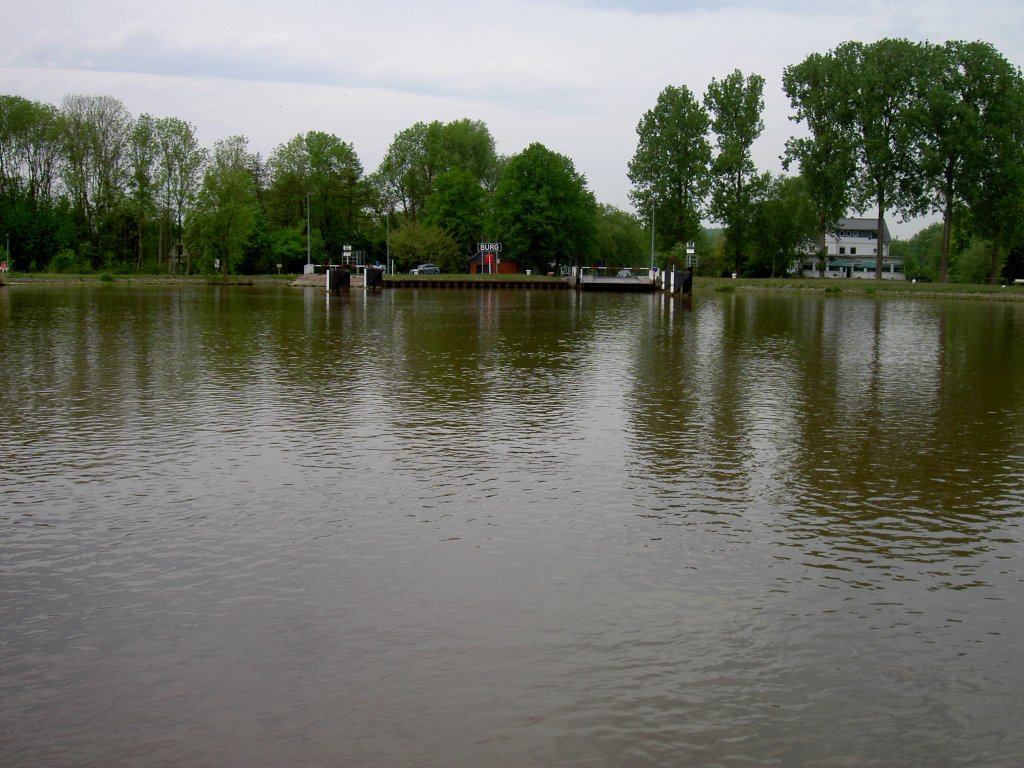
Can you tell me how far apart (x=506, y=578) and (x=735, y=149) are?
77716mm

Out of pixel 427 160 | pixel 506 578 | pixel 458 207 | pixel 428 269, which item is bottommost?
pixel 506 578

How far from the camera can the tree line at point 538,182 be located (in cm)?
6750

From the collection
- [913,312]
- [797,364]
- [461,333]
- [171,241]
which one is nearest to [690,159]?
[913,312]

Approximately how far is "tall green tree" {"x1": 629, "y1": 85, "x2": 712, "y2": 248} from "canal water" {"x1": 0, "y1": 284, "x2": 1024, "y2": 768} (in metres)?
69.2

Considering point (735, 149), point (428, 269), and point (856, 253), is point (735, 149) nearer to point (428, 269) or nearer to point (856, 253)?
point (428, 269)

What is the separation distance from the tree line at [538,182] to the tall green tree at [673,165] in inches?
6.2

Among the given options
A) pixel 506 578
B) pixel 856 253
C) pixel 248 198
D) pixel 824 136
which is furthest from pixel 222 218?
pixel 856 253

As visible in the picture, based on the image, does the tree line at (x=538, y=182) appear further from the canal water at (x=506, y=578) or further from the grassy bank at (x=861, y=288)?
the canal water at (x=506, y=578)

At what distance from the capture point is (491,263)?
98438 mm

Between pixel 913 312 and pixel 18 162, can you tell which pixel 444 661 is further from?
pixel 18 162

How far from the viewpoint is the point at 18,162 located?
289 feet

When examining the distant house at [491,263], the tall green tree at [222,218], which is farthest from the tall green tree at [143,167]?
the distant house at [491,263]

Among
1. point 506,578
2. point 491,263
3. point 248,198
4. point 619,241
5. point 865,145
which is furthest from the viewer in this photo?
point 619,241

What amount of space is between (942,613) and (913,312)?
43955 millimetres
